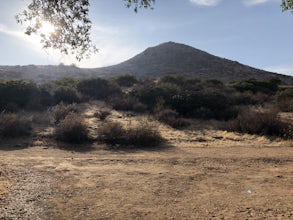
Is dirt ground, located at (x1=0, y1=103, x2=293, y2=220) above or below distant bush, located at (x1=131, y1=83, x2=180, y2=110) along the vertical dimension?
below

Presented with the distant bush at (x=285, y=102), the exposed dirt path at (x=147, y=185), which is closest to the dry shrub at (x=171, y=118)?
the exposed dirt path at (x=147, y=185)

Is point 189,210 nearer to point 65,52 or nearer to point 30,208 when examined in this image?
point 30,208

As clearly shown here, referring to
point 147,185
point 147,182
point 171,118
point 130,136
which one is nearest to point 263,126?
point 171,118

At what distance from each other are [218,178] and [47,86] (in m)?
Answer: 19.2

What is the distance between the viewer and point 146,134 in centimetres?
1512

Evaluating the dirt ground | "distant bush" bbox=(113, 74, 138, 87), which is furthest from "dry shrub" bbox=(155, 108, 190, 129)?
"distant bush" bbox=(113, 74, 138, 87)

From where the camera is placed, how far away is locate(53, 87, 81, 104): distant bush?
24484mm

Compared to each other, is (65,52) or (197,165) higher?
(65,52)

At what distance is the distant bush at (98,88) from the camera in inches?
1085

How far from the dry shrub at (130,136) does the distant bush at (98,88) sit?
11472mm

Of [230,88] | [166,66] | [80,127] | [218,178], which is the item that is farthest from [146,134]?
[166,66]

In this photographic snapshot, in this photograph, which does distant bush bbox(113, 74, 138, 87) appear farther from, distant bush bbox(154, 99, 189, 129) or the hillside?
the hillside

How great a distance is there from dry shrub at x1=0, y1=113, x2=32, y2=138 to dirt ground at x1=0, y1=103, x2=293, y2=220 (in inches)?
49.2

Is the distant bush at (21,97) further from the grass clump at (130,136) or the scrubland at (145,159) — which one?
the grass clump at (130,136)
